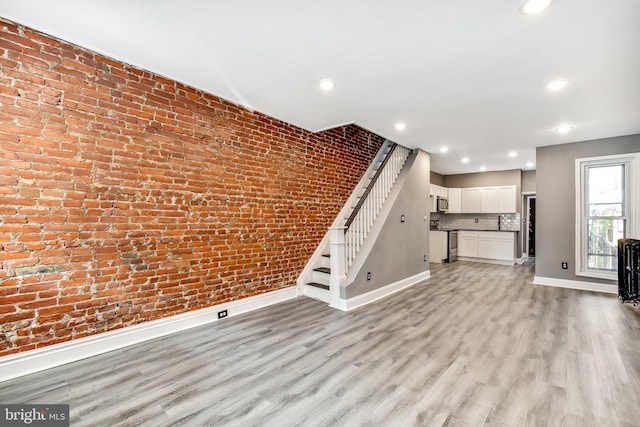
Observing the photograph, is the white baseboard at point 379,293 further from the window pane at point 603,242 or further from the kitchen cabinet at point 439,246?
the window pane at point 603,242

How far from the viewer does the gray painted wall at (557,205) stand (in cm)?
512

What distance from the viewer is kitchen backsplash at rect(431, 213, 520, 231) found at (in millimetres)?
8227

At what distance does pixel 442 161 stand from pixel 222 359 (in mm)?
6454

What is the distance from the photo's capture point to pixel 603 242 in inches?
197

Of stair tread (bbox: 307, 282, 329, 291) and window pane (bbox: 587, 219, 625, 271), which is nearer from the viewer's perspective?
stair tread (bbox: 307, 282, 329, 291)

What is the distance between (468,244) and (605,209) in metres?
3.48

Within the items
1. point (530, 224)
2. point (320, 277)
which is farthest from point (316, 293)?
point (530, 224)

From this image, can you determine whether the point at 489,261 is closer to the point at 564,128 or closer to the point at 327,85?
the point at 564,128

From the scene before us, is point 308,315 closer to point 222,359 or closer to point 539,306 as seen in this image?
point 222,359

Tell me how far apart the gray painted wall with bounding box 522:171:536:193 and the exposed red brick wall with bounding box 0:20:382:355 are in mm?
7581

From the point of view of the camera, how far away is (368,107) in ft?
11.9

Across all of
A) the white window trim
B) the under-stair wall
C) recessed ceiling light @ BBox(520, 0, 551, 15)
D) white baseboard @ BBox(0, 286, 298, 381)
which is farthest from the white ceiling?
white baseboard @ BBox(0, 286, 298, 381)

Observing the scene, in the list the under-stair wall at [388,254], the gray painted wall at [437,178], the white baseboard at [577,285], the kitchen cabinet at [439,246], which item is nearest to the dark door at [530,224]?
the gray painted wall at [437,178]

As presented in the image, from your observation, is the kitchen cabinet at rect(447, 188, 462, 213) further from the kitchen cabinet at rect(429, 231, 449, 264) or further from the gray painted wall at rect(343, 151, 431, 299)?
the gray painted wall at rect(343, 151, 431, 299)
